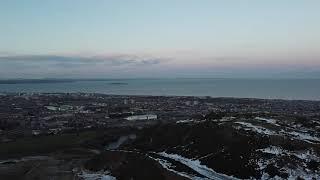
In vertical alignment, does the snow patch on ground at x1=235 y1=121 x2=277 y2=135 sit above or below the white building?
above

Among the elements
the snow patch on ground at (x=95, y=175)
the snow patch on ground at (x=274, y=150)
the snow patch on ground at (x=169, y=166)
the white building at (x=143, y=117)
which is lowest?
the snow patch on ground at (x=95, y=175)

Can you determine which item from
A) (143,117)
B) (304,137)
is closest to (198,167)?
(304,137)

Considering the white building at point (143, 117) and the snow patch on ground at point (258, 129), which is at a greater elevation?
the snow patch on ground at point (258, 129)

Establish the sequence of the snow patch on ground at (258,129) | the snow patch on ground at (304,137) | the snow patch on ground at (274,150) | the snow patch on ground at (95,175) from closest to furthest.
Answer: the snow patch on ground at (274,150) → the snow patch on ground at (95,175) → the snow patch on ground at (304,137) → the snow patch on ground at (258,129)

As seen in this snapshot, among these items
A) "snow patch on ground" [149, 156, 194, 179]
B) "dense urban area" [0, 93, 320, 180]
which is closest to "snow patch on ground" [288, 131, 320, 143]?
"dense urban area" [0, 93, 320, 180]

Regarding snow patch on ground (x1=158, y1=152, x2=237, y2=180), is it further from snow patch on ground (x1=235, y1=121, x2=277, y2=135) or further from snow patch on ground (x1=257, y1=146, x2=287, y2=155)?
snow patch on ground (x1=235, y1=121, x2=277, y2=135)

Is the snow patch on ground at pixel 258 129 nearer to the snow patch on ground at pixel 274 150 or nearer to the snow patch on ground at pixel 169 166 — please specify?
the snow patch on ground at pixel 274 150

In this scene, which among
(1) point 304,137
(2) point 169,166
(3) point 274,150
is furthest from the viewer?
(1) point 304,137

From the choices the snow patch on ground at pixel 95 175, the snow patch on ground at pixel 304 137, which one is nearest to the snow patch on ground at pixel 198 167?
the snow patch on ground at pixel 95 175

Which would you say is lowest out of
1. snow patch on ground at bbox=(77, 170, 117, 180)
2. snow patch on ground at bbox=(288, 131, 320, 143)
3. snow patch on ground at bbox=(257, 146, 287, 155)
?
snow patch on ground at bbox=(77, 170, 117, 180)

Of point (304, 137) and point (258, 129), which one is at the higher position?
point (258, 129)

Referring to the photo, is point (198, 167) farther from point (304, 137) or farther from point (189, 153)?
point (304, 137)
